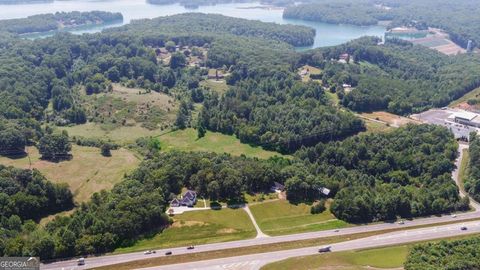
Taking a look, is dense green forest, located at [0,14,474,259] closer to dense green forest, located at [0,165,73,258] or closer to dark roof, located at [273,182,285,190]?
dense green forest, located at [0,165,73,258]

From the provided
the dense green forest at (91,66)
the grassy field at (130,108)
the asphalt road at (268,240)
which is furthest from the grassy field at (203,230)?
the dense green forest at (91,66)

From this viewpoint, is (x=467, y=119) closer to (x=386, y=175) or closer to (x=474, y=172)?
(x=474, y=172)

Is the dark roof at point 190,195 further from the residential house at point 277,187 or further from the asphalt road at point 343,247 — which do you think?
the asphalt road at point 343,247

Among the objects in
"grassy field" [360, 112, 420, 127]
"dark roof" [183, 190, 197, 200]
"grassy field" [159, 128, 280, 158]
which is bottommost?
"grassy field" [159, 128, 280, 158]

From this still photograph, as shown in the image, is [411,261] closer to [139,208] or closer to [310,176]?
[310,176]

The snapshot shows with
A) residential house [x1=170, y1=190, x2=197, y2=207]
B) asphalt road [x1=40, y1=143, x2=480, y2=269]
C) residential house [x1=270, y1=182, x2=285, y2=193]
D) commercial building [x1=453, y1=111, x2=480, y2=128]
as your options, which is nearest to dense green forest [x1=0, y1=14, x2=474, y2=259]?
residential house [x1=270, y1=182, x2=285, y2=193]

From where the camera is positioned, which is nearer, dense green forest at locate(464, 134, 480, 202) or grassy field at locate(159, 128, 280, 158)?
dense green forest at locate(464, 134, 480, 202)
